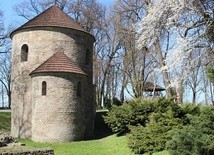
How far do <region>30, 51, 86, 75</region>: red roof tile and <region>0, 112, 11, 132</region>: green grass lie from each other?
904 cm

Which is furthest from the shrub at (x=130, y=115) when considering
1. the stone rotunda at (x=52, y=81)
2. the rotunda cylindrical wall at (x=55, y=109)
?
the stone rotunda at (x=52, y=81)

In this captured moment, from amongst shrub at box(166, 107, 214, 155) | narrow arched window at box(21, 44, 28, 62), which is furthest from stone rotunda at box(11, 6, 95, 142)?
shrub at box(166, 107, 214, 155)

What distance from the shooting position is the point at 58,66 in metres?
23.9

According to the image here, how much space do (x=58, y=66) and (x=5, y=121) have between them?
11.6m

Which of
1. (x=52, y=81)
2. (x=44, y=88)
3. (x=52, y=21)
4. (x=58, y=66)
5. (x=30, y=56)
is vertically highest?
(x=52, y=21)

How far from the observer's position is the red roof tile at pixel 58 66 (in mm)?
23719

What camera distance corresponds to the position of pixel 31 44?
25609 millimetres

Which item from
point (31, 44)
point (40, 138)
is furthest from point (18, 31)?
point (40, 138)

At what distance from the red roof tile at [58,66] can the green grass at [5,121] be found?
904 cm

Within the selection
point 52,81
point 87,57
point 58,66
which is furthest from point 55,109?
point 87,57

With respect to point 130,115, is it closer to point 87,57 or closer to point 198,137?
point 87,57

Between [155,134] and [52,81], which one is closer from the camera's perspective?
[155,134]

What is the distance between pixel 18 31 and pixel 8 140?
10577 millimetres

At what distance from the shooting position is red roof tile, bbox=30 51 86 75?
23.7 m
